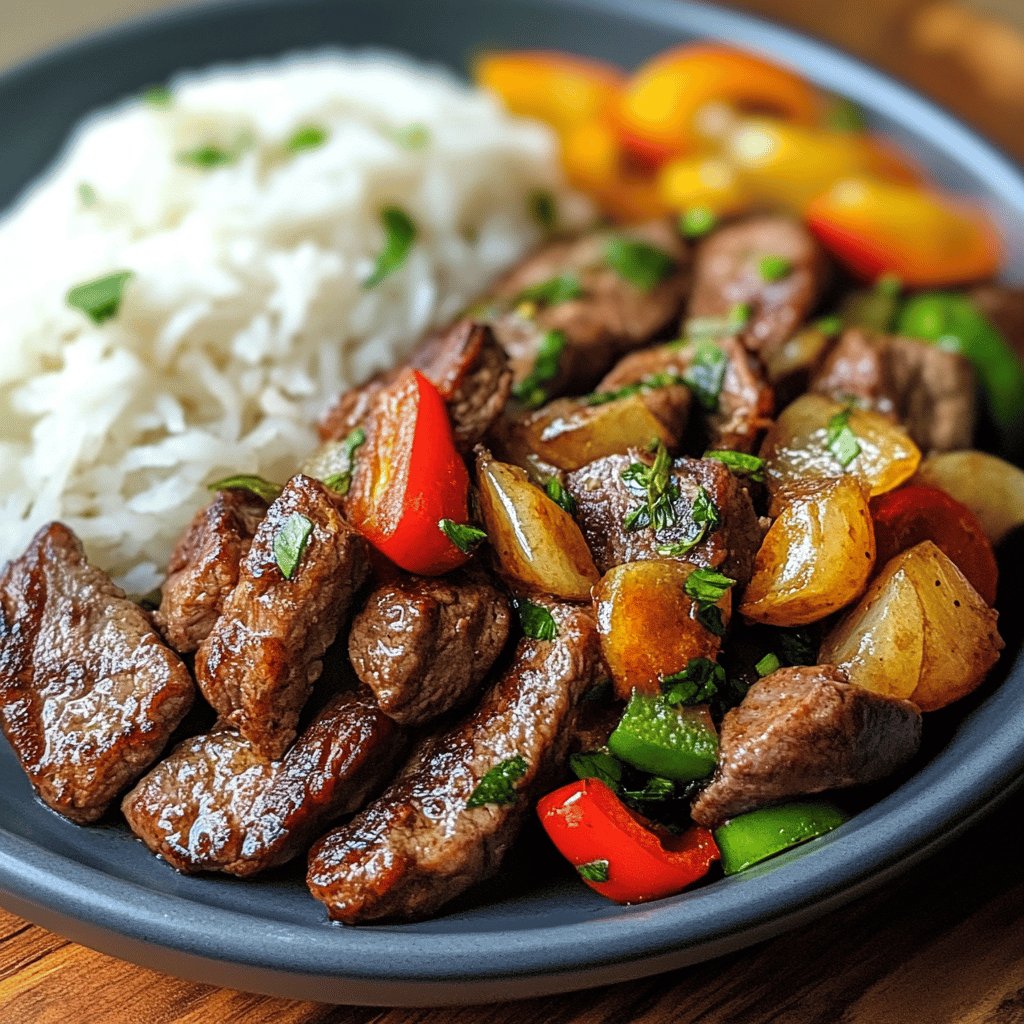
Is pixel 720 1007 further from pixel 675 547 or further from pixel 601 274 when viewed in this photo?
pixel 601 274

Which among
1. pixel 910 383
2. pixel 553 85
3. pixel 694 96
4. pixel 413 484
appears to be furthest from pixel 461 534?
pixel 553 85

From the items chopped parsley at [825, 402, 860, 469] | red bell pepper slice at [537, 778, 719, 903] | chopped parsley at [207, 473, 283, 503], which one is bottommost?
red bell pepper slice at [537, 778, 719, 903]

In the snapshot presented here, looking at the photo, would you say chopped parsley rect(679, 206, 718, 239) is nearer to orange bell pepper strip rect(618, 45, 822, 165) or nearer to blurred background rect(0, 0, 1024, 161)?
orange bell pepper strip rect(618, 45, 822, 165)

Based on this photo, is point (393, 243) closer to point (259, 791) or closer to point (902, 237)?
point (902, 237)

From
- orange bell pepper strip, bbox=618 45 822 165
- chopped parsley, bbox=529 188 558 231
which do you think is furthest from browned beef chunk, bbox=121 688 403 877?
orange bell pepper strip, bbox=618 45 822 165

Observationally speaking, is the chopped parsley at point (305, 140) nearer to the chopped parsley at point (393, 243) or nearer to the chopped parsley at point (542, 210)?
the chopped parsley at point (393, 243)

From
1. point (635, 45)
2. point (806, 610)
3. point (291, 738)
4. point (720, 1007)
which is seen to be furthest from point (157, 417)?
point (635, 45)
